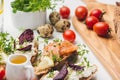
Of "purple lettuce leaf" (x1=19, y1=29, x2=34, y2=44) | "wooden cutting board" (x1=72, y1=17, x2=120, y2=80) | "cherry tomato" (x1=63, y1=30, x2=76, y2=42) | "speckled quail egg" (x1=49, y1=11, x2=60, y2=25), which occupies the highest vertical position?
"speckled quail egg" (x1=49, y1=11, x2=60, y2=25)

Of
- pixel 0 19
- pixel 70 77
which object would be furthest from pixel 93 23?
pixel 70 77

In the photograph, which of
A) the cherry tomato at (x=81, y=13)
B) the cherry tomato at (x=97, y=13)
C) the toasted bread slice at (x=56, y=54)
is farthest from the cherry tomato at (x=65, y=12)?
the toasted bread slice at (x=56, y=54)

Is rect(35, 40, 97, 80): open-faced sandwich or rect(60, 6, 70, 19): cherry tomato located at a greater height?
rect(60, 6, 70, 19): cherry tomato

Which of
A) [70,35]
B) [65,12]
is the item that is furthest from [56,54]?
[65,12]

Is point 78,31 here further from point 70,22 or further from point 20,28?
point 20,28

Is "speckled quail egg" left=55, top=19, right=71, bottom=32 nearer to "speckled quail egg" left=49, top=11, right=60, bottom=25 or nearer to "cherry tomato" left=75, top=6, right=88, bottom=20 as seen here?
"speckled quail egg" left=49, top=11, right=60, bottom=25

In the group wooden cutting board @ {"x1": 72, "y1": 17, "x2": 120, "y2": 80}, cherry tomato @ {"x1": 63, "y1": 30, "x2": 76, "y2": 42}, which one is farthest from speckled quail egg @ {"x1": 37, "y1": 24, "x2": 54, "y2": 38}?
wooden cutting board @ {"x1": 72, "y1": 17, "x2": 120, "y2": 80}
